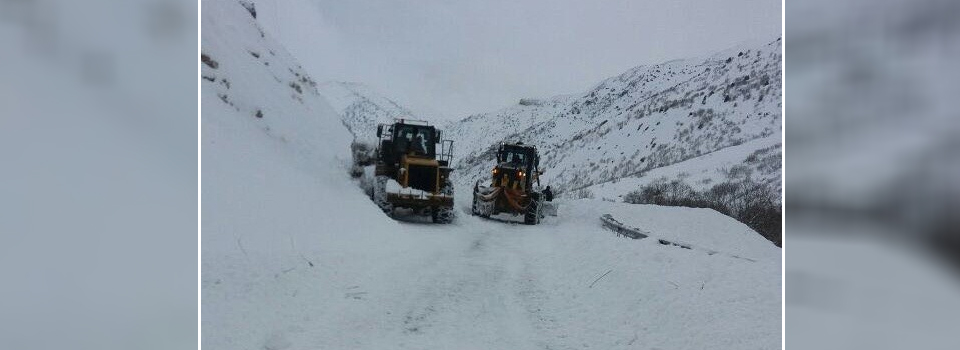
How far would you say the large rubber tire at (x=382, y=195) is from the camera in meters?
10.1

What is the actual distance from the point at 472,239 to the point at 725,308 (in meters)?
4.63

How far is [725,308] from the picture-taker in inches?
179

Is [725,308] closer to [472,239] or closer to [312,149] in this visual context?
[472,239]

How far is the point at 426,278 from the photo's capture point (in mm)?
5355

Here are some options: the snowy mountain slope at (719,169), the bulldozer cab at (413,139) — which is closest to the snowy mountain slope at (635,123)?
the snowy mountain slope at (719,169)

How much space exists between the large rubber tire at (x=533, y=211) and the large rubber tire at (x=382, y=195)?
3241 mm

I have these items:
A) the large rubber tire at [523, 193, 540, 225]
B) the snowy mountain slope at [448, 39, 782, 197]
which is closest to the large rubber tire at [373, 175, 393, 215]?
the snowy mountain slope at [448, 39, 782, 197]

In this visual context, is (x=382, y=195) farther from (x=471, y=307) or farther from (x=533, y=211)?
(x=471, y=307)

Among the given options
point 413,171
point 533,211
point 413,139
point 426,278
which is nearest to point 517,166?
point 533,211

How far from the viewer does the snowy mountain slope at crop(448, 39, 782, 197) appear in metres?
13.5

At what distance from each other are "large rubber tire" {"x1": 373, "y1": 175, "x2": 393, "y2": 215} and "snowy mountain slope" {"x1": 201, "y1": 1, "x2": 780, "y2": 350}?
48 cm

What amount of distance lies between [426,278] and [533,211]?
268 inches

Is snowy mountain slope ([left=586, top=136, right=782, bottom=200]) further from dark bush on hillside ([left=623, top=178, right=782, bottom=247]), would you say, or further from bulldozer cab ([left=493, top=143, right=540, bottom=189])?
bulldozer cab ([left=493, top=143, right=540, bottom=189])
